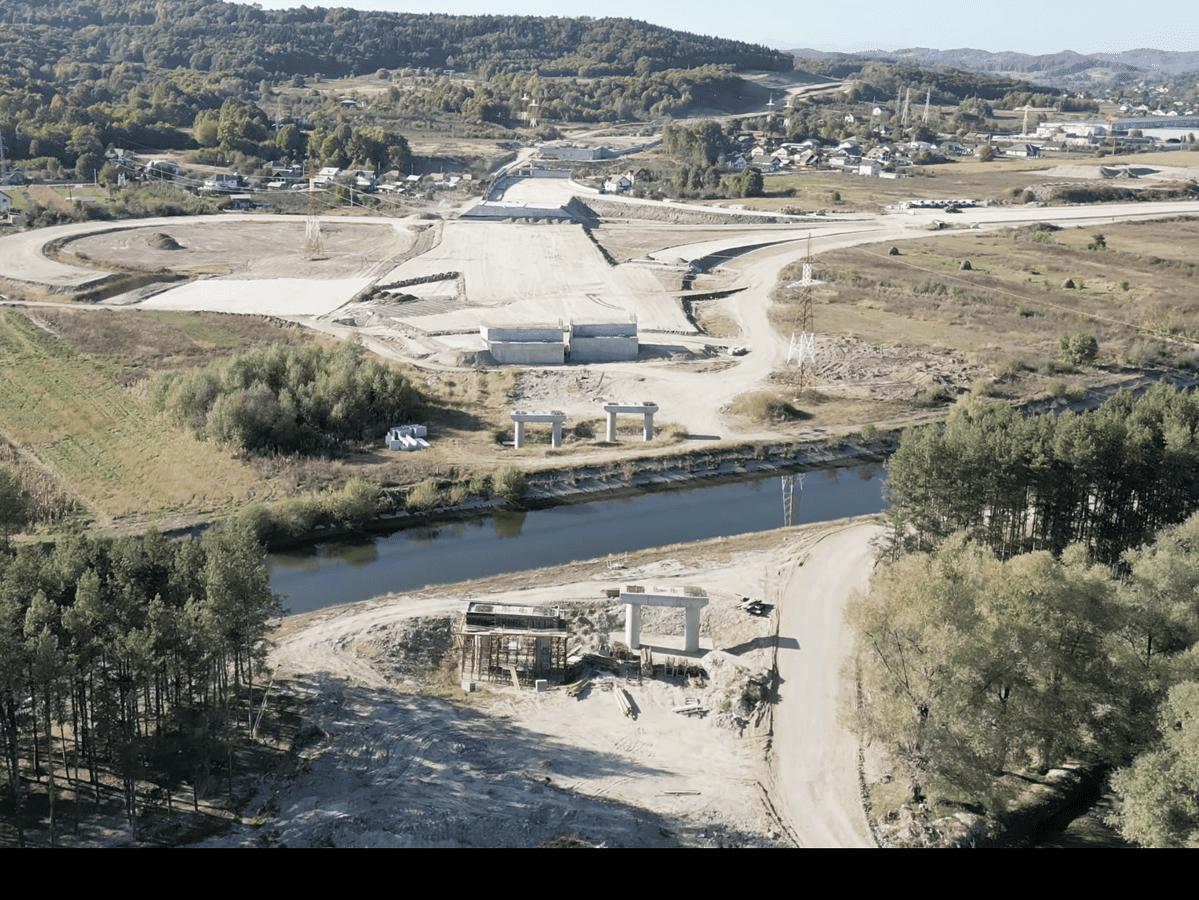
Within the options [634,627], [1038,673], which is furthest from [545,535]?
[1038,673]

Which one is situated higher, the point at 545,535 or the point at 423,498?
the point at 423,498

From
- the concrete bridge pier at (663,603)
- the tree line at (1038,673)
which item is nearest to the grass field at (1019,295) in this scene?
the concrete bridge pier at (663,603)

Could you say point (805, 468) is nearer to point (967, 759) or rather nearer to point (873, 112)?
point (967, 759)

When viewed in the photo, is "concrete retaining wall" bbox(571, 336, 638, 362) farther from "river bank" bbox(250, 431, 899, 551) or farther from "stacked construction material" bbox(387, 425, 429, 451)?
"river bank" bbox(250, 431, 899, 551)

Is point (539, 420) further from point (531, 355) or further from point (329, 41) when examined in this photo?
point (329, 41)

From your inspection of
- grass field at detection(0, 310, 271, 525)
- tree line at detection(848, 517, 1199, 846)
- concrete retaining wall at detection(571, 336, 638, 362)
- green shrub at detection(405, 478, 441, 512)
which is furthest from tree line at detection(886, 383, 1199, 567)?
concrete retaining wall at detection(571, 336, 638, 362)

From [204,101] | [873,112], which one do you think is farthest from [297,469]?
[873,112]

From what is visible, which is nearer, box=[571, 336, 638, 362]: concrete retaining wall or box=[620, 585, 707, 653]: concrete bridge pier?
box=[620, 585, 707, 653]: concrete bridge pier
